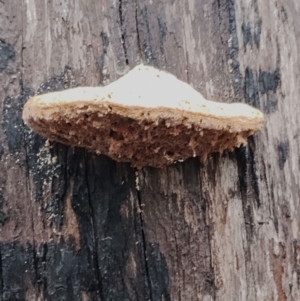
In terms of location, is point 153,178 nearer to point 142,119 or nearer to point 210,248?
point 210,248

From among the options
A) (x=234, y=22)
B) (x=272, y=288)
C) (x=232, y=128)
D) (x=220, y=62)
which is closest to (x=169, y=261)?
(x=272, y=288)

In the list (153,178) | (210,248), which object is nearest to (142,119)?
(153,178)

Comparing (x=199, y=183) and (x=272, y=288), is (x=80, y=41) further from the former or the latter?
(x=272, y=288)

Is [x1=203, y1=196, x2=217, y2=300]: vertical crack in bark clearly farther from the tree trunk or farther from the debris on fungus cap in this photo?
the debris on fungus cap

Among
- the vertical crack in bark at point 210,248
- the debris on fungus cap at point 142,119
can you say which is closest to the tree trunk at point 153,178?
the vertical crack in bark at point 210,248

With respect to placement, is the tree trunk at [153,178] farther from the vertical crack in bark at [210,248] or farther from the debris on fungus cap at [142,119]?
the debris on fungus cap at [142,119]

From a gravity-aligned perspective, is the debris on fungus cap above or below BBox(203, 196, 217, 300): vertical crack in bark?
above

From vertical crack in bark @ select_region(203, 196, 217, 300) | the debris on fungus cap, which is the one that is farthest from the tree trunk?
the debris on fungus cap
